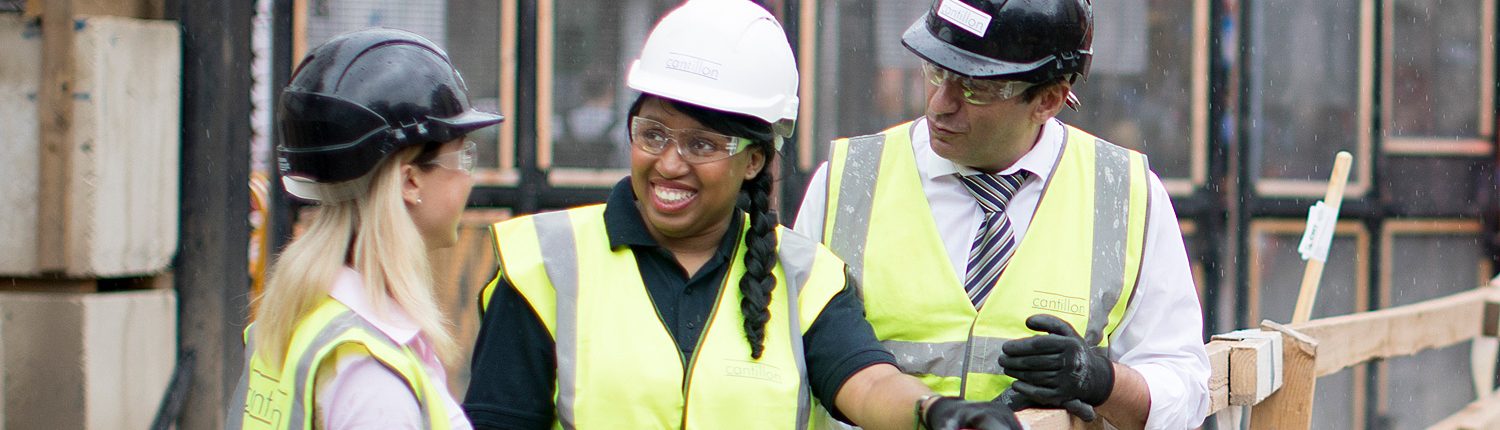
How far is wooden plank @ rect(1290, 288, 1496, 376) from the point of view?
142 inches

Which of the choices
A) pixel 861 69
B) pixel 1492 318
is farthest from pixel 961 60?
pixel 1492 318

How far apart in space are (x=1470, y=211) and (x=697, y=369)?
198 inches

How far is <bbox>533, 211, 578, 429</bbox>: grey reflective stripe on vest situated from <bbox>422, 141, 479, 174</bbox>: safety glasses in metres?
0.22

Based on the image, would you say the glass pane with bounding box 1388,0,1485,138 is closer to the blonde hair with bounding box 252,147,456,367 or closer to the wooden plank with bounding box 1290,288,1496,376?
the wooden plank with bounding box 1290,288,1496,376

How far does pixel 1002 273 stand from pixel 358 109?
4.14 feet

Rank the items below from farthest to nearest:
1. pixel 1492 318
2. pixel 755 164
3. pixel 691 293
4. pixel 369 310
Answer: pixel 1492 318
pixel 755 164
pixel 691 293
pixel 369 310

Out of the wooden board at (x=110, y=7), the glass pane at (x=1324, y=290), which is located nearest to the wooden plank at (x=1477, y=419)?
the glass pane at (x=1324, y=290)

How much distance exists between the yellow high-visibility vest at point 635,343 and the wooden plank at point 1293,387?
1.28 meters

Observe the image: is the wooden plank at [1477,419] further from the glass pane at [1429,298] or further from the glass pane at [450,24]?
the glass pane at [450,24]

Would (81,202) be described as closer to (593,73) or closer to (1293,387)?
(593,73)

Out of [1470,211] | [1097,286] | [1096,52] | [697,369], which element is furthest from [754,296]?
[1470,211]

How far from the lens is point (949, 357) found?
8.89ft

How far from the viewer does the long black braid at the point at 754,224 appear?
2.32 meters

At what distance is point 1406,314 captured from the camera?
4.41 metres
